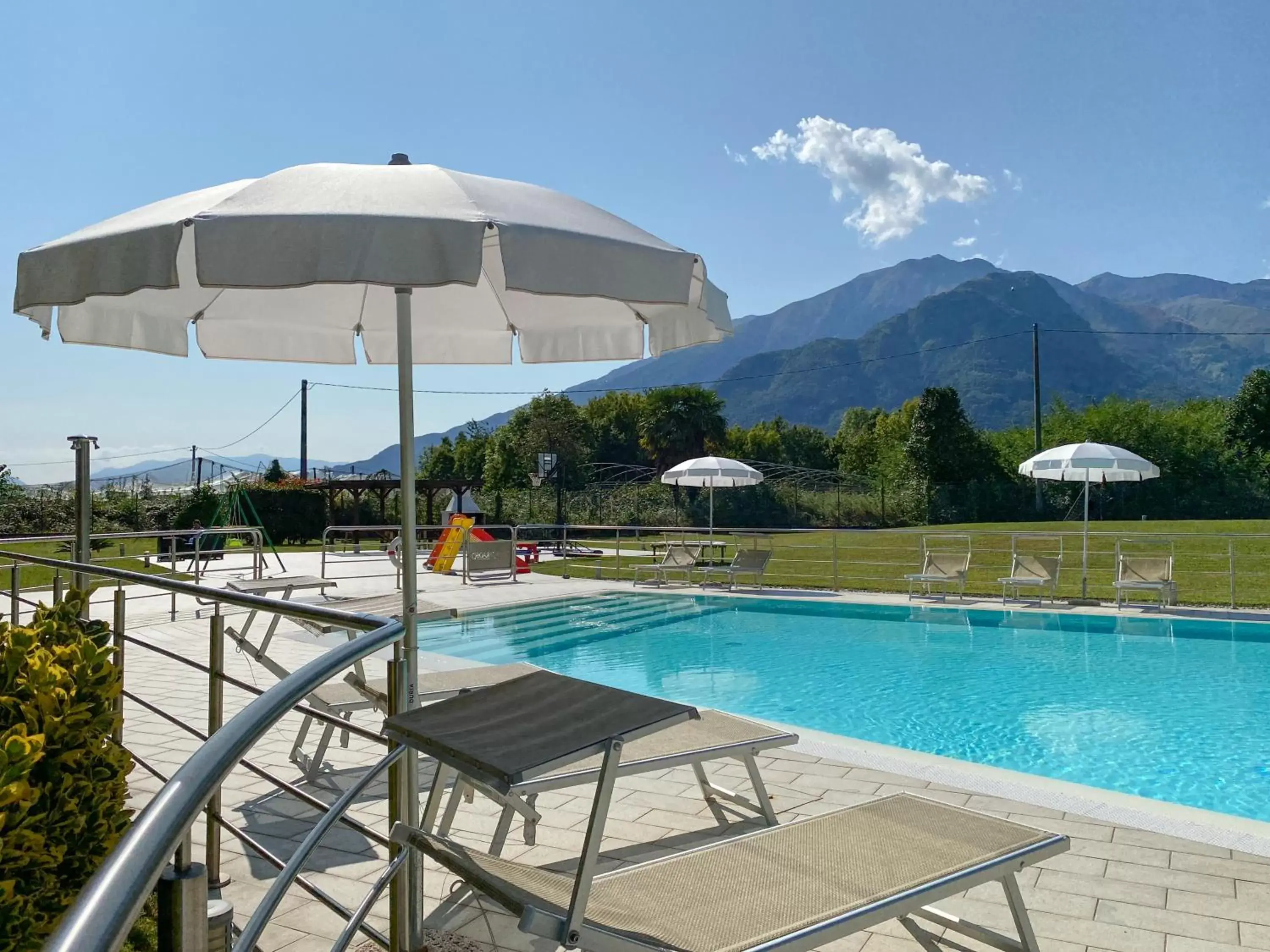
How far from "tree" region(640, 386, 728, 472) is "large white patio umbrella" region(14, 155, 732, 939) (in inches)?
1593

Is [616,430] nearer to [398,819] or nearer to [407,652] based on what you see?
[407,652]

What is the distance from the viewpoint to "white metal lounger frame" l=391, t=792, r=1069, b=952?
5.51 ft

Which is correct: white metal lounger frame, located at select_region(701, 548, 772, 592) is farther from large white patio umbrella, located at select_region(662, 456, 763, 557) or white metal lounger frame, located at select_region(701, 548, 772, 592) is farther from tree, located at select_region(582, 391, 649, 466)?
tree, located at select_region(582, 391, 649, 466)

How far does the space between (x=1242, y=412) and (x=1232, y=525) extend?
8.97m

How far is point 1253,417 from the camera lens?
2806 centimetres

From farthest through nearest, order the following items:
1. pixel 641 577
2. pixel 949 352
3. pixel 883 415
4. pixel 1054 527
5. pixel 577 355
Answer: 1. pixel 949 352
2. pixel 883 415
3. pixel 1054 527
4. pixel 641 577
5. pixel 577 355

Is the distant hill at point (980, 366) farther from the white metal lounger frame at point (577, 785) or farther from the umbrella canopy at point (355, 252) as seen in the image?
the umbrella canopy at point (355, 252)

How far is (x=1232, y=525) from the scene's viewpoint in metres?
21.5

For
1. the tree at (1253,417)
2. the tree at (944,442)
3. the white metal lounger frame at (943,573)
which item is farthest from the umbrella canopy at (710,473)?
the tree at (1253,417)

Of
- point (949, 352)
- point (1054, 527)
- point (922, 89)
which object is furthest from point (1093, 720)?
point (949, 352)

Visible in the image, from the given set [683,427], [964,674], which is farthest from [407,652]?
[683,427]

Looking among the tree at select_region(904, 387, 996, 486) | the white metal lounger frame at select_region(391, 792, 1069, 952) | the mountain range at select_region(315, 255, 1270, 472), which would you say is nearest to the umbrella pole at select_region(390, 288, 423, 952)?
the white metal lounger frame at select_region(391, 792, 1069, 952)

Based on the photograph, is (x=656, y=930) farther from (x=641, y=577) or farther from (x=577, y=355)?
(x=641, y=577)

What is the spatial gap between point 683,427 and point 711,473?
30077mm
